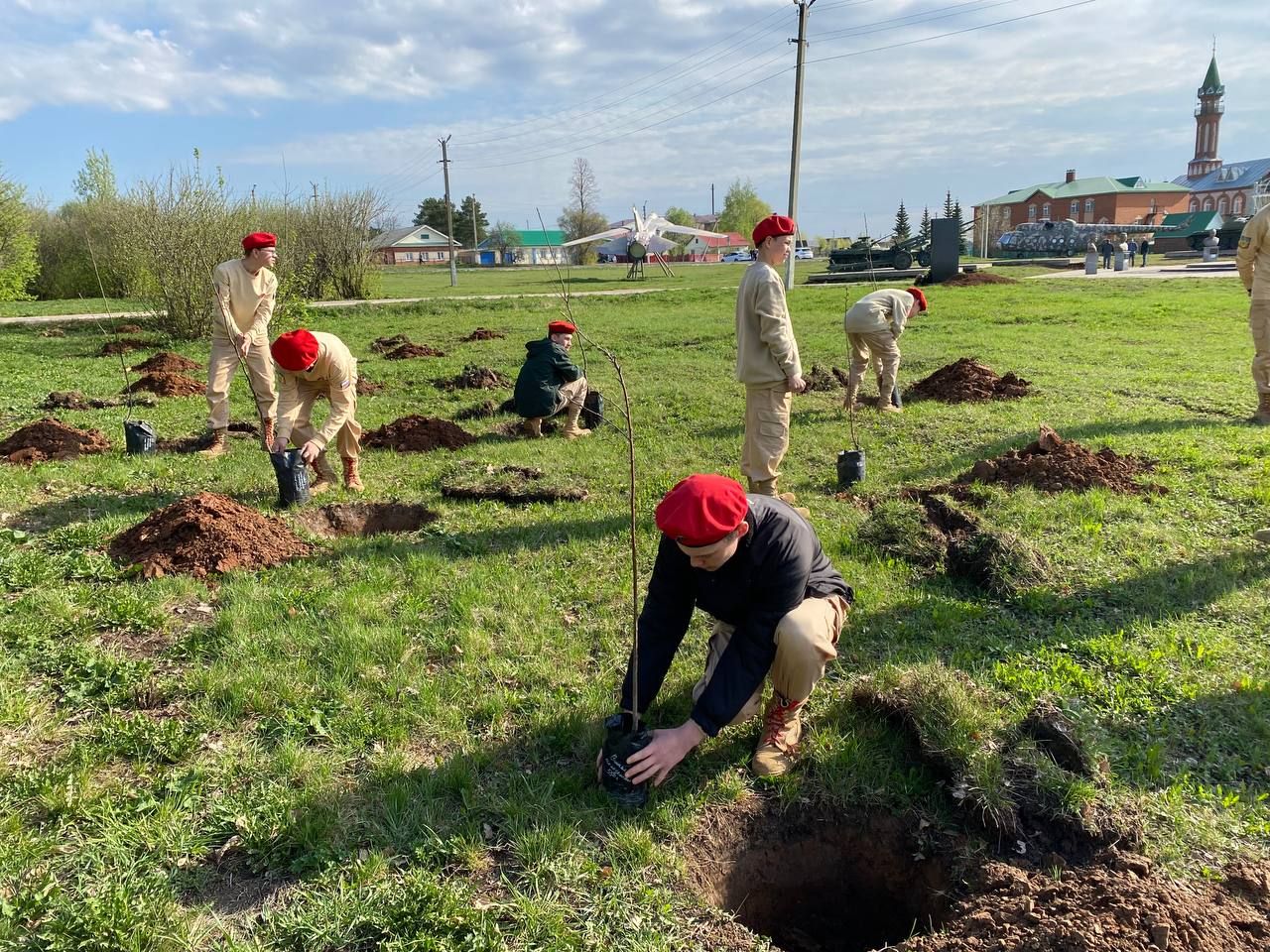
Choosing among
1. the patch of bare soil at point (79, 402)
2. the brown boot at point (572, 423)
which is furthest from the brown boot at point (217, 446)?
the brown boot at point (572, 423)

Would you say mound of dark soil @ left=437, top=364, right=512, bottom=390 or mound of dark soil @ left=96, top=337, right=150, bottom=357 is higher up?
mound of dark soil @ left=96, top=337, right=150, bottom=357

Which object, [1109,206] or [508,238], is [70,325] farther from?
[1109,206]

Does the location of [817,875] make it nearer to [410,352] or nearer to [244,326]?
[244,326]

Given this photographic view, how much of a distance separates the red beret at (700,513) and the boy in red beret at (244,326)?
230 inches

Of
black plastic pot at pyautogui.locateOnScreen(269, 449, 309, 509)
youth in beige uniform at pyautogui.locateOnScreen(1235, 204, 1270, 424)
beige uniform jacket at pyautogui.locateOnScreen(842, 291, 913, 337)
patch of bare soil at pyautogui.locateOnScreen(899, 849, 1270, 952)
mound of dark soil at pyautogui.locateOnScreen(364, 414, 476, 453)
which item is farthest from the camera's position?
beige uniform jacket at pyautogui.locateOnScreen(842, 291, 913, 337)

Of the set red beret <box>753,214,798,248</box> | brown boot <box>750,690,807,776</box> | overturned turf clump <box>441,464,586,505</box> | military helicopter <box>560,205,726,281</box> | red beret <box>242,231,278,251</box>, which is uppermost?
military helicopter <box>560,205,726,281</box>

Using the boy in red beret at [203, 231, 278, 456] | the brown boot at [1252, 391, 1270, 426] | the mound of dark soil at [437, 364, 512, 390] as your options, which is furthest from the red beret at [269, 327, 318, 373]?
the brown boot at [1252, 391, 1270, 426]

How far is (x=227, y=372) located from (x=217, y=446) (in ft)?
2.48

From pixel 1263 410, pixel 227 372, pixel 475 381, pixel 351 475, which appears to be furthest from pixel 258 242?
pixel 1263 410

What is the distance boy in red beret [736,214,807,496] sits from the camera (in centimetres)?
562

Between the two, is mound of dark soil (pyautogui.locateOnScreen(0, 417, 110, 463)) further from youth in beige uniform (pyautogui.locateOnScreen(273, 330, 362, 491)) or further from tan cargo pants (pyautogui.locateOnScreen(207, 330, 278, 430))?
youth in beige uniform (pyautogui.locateOnScreen(273, 330, 362, 491))

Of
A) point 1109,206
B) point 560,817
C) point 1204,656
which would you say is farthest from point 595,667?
point 1109,206

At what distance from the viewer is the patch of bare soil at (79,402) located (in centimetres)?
1027

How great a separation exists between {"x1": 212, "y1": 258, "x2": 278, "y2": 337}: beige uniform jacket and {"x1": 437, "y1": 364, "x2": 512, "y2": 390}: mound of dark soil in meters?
3.78
